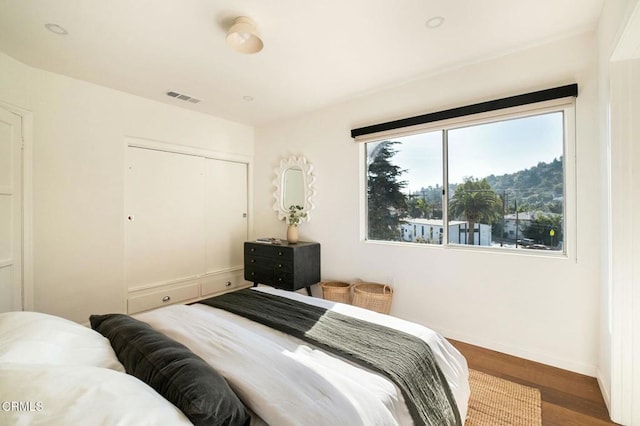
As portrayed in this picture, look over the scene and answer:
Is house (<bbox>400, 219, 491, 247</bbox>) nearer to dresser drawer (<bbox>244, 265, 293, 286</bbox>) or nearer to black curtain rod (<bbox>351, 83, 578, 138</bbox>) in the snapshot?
black curtain rod (<bbox>351, 83, 578, 138</bbox>)

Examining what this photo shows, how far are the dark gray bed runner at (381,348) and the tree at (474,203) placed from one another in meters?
1.63

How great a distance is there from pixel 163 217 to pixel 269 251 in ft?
4.34

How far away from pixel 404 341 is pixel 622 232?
1412 mm

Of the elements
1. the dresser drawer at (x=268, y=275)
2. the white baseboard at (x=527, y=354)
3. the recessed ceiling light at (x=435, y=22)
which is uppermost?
the recessed ceiling light at (x=435, y=22)

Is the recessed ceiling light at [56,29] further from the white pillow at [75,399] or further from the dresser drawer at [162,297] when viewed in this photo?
the dresser drawer at [162,297]

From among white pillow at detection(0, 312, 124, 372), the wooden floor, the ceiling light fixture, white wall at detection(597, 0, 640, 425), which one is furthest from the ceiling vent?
the wooden floor

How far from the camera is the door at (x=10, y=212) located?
2.24 m

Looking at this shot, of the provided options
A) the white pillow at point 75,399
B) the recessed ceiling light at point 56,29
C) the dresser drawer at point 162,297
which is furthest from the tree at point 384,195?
the recessed ceiling light at point 56,29

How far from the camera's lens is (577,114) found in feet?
6.90

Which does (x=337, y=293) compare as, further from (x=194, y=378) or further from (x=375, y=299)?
(x=194, y=378)

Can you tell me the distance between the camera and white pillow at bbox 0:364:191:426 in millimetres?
636

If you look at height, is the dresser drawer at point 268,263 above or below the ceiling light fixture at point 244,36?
below

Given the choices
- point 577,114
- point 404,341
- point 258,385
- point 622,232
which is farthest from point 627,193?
point 258,385

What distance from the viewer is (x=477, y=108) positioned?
247 centimetres
